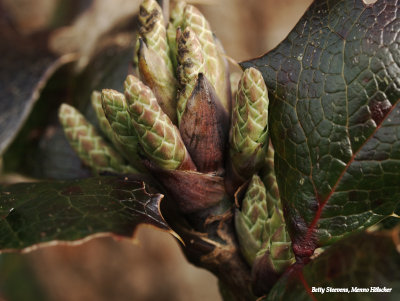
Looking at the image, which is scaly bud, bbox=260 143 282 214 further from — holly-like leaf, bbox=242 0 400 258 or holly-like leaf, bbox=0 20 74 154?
holly-like leaf, bbox=0 20 74 154

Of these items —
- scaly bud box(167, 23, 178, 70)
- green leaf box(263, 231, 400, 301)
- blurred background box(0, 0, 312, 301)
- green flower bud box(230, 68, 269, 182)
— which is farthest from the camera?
blurred background box(0, 0, 312, 301)

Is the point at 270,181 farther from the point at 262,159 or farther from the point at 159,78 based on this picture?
the point at 159,78

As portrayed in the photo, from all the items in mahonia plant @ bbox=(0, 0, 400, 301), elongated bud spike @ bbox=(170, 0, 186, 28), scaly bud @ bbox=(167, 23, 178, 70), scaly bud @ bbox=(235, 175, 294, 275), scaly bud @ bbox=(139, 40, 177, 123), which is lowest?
scaly bud @ bbox=(235, 175, 294, 275)

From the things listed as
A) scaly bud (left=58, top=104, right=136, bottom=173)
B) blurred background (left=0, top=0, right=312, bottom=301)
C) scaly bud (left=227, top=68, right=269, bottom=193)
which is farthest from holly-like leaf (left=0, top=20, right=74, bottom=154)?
scaly bud (left=227, top=68, right=269, bottom=193)

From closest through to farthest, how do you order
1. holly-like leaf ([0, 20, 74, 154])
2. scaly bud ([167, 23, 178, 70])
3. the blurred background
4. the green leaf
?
the green leaf, scaly bud ([167, 23, 178, 70]), holly-like leaf ([0, 20, 74, 154]), the blurred background

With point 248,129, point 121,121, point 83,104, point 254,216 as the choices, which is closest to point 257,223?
point 254,216

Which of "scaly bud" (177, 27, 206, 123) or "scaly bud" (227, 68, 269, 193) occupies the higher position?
"scaly bud" (177, 27, 206, 123)

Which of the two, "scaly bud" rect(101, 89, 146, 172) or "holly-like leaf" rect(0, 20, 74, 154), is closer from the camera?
"scaly bud" rect(101, 89, 146, 172)
